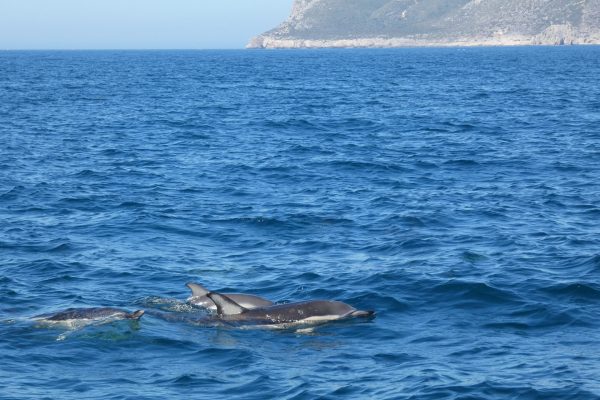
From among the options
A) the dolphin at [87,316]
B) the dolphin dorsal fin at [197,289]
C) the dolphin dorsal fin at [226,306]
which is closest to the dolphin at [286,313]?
the dolphin dorsal fin at [226,306]

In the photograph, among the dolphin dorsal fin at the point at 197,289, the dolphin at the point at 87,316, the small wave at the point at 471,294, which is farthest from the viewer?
the small wave at the point at 471,294

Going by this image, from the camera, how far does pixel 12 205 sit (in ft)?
87.1

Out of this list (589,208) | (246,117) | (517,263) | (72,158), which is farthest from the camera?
(246,117)

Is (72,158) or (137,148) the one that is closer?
(72,158)

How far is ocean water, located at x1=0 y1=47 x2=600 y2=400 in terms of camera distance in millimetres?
13633

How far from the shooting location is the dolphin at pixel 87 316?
15.6m

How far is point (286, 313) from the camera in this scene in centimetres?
1586

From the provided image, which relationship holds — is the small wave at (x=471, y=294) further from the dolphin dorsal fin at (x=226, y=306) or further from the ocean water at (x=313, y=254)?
the dolphin dorsal fin at (x=226, y=306)

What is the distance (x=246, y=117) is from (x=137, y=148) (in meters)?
14.2

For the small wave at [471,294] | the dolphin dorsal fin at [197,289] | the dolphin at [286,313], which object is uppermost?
the dolphin dorsal fin at [197,289]

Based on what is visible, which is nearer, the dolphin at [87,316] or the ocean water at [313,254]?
the ocean water at [313,254]

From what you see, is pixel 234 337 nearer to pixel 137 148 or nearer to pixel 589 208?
pixel 589 208

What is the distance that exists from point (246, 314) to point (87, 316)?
2684mm

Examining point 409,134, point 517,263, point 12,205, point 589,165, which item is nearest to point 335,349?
point 517,263
